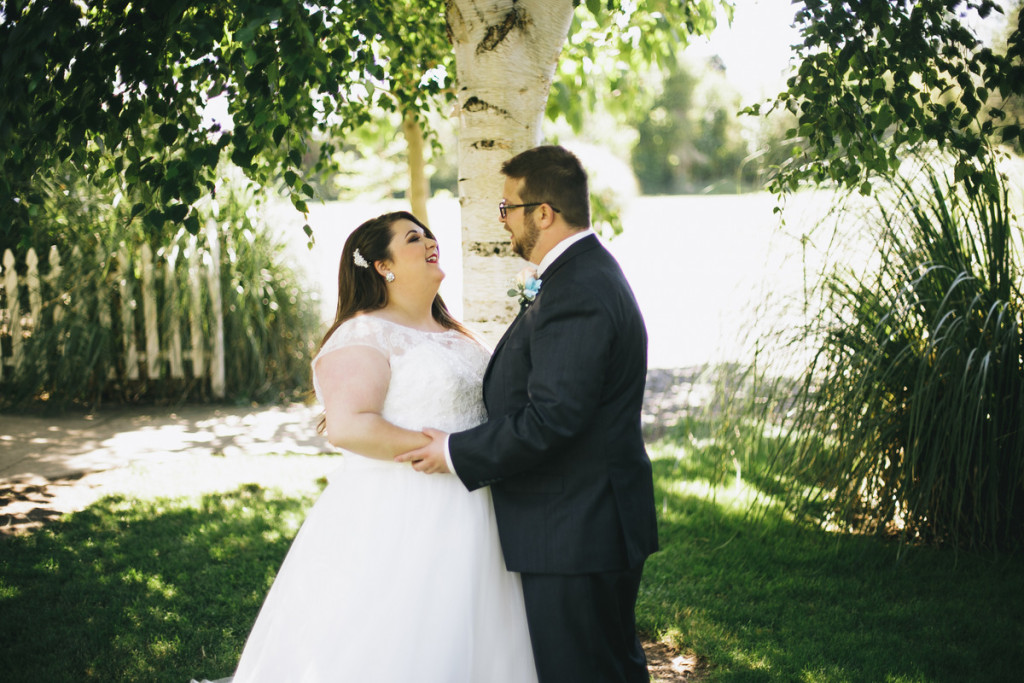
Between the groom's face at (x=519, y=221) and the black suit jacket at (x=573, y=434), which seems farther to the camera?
the groom's face at (x=519, y=221)

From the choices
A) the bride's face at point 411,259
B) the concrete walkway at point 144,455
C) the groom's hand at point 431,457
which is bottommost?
the concrete walkway at point 144,455

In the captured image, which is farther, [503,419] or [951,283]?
[951,283]

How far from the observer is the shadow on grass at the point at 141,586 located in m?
3.54

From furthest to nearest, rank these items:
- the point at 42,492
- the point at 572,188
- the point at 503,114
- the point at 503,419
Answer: the point at 42,492 < the point at 503,114 < the point at 572,188 < the point at 503,419

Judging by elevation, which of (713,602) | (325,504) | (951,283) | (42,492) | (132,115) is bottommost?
(713,602)

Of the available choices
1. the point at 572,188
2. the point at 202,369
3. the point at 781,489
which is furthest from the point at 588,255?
the point at 202,369

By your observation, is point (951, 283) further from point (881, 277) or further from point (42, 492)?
point (42, 492)

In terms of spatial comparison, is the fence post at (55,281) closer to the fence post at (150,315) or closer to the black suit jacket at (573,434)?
the fence post at (150,315)

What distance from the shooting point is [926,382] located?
4398 millimetres

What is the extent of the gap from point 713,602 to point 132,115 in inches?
139

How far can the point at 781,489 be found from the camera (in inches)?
221

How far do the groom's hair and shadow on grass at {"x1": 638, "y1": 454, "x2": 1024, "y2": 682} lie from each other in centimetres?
218

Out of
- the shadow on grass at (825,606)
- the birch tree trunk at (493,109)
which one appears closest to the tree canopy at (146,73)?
the birch tree trunk at (493,109)

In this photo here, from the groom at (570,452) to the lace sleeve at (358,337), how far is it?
0.40 meters
